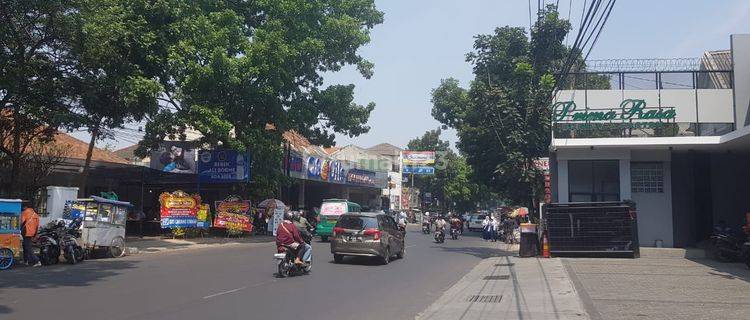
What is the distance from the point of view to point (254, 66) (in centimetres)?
2659

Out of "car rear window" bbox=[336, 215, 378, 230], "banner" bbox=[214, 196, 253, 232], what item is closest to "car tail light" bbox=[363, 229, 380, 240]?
"car rear window" bbox=[336, 215, 378, 230]

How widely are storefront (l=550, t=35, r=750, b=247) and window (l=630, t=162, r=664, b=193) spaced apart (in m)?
0.04

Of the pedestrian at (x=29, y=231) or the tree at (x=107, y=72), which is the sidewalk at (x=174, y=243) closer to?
the tree at (x=107, y=72)

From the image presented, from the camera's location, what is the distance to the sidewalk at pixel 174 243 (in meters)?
22.9

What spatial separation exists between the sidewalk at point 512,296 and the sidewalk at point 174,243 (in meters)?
12.4

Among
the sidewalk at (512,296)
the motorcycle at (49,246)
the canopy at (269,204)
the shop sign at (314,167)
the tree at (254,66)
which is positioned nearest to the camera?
the sidewalk at (512,296)

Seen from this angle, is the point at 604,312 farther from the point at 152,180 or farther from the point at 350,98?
the point at 152,180

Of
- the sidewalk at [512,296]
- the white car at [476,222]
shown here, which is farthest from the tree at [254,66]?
the white car at [476,222]

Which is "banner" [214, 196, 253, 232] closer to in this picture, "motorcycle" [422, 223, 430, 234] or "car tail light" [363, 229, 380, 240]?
"car tail light" [363, 229, 380, 240]

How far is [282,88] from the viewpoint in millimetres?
29719

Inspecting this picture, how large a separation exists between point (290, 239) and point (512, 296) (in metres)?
5.68

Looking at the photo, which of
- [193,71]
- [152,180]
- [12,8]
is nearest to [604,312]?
[12,8]

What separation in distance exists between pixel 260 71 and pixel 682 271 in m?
18.3

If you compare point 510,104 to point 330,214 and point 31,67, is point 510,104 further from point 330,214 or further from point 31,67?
point 31,67
